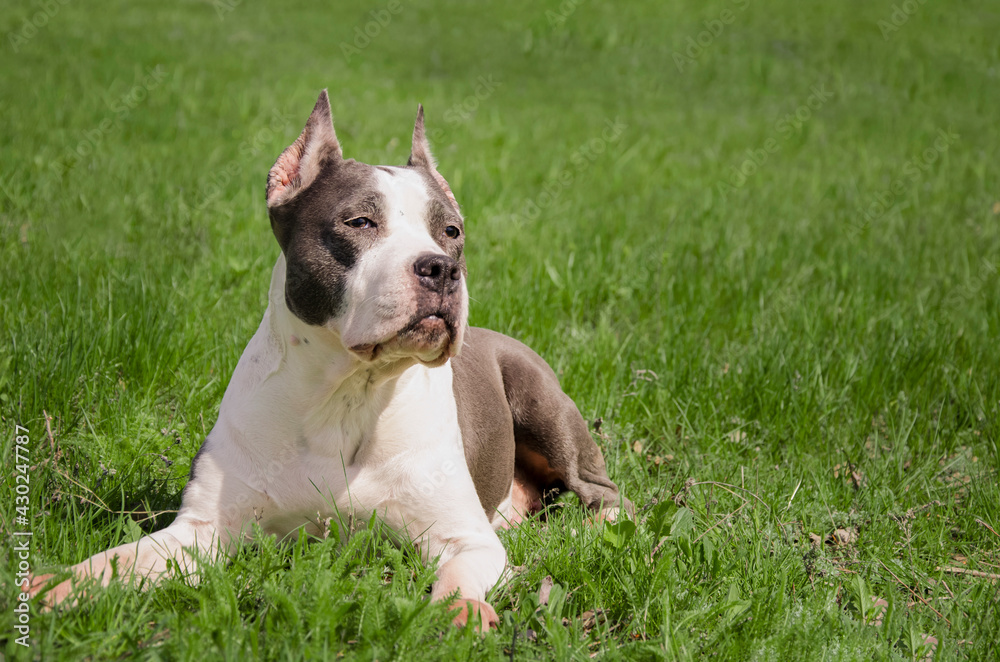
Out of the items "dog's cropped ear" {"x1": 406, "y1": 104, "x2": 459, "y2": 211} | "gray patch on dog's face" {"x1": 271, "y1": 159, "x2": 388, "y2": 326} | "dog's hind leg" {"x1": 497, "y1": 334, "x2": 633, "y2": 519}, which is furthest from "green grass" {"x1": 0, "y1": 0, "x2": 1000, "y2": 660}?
"dog's cropped ear" {"x1": 406, "y1": 104, "x2": 459, "y2": 211}

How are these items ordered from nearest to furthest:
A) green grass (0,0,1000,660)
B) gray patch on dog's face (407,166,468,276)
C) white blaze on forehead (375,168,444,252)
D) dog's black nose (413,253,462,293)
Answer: green grass (0,0,1000,660), dog's black nose (413,253,462,293), white blaze on forehead (375,168,444,252), gray patch on dog's face (407,166,468,276)

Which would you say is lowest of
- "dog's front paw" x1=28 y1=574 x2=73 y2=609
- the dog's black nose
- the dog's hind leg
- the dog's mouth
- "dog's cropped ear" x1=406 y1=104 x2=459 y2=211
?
the dog's hind leg

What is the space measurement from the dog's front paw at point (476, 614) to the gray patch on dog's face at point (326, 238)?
90 cm

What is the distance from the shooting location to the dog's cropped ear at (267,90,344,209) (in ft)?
9.02

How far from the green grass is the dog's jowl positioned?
0.52 feet

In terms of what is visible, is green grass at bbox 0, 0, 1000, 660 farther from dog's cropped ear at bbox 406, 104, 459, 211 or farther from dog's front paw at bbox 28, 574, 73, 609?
dog's cropped ear at bbox 406, 104, 459, 211

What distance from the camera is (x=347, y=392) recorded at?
2615 millimetres

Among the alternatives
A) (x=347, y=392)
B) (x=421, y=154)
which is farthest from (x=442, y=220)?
(x=347, y=392)

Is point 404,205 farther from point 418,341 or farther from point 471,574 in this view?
point 471,574

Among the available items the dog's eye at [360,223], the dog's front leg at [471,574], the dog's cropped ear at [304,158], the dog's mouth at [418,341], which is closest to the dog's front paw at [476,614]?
the dog's front leg at [471,574]

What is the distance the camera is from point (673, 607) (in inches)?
91.0

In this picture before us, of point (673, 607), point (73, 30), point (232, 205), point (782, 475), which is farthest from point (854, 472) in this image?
point (73, 30)

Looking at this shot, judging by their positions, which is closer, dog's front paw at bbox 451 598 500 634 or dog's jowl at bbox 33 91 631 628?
dog's front paw at bbox 451 598 500 634

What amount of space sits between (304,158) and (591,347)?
2056 mm
